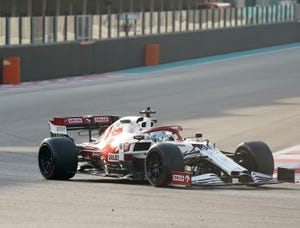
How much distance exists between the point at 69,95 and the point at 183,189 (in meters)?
18.6

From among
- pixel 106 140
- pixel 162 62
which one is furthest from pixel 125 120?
pixel 162 62

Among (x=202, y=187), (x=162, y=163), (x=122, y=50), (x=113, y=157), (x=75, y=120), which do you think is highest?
(x=75, y=120)

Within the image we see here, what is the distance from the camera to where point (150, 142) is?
15984mm

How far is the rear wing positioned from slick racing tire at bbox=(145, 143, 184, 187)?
2683 mm

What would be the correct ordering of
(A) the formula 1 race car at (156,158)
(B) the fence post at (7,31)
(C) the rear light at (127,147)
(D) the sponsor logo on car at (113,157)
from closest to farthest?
(A) the formula 1 race car at (156,158) < (C) the rear light at (127,147) < (D) the sponsor logo on car at (113,157) < (B) the fence post at (7,31)

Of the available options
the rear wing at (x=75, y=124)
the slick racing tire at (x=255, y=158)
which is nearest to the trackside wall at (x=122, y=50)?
the rear wing at (x=75, y=124)

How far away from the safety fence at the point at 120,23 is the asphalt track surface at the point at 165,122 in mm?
1923

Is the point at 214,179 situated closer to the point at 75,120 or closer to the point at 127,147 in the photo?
the point at 127,147

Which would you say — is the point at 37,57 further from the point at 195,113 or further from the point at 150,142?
the point at 150,142

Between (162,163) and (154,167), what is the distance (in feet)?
0.91

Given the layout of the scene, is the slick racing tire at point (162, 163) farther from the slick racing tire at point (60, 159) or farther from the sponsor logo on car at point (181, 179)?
the slick racing tire at point (60, 159)

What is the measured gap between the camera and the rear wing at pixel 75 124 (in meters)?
17.7

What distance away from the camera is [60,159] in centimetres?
1606

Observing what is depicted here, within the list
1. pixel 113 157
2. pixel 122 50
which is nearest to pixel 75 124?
pixel 113 157
